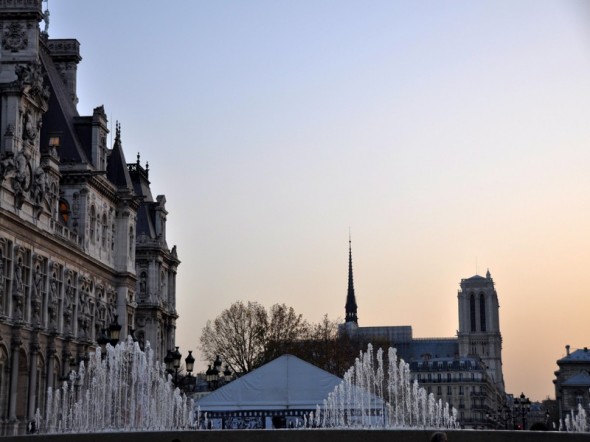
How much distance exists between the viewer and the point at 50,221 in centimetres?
6341

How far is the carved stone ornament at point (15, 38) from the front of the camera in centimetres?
6381

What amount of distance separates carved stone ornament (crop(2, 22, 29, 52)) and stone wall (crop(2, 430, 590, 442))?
43154 millimetres

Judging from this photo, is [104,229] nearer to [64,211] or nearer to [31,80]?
[64,211]

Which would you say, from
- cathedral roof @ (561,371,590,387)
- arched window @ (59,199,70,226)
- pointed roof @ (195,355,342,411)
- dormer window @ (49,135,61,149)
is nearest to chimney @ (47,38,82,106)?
dormer window @ (49,135,61,149)

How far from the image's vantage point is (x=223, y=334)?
106 metres

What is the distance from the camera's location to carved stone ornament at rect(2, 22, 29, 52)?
63.8 metres

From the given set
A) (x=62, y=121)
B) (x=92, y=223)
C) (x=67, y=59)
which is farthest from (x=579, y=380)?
(x=62, y=121)

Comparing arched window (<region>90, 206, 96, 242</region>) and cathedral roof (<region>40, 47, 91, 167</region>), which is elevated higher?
cathedral roof (<region>40, 47, 91, 167</region>)

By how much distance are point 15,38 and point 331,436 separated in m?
45.9

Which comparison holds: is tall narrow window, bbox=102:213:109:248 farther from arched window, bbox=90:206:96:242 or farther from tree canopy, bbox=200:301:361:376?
tree canopy, bbox=200:301:361:376

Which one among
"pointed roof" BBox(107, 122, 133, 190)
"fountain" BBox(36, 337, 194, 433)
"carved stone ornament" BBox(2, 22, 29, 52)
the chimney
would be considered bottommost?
"fountain" BBox(36, 337, 194, 433)

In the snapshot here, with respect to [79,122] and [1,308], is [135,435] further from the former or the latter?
[79,122]

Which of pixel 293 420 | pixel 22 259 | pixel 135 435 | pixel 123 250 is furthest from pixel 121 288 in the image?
pixel 135 435

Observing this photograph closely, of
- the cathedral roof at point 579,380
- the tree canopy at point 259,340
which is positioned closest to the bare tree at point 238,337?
the tree canopy at point 259,340
